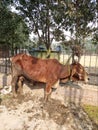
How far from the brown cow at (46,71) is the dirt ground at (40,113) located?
41 cm

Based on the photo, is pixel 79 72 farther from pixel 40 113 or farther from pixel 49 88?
pixel 40 113

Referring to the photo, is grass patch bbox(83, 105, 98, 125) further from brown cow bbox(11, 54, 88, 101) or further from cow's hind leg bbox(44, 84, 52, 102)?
cow's hind leg bbox(44, 84, 52, 102)

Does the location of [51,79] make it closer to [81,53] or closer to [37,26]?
[81,53]

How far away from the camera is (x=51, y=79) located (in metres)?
7.08

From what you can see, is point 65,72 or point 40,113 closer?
point 40,113

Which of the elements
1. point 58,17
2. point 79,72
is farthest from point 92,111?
point 58,17

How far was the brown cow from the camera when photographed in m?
6.98

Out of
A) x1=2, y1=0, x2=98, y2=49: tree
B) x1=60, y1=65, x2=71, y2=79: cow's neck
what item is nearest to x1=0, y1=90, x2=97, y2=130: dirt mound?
x1=60, y1=65, x2=71, y2=79: cow's neck

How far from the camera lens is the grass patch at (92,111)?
6.00 m

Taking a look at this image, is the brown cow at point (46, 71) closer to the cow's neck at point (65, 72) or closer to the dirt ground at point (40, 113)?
the cow's neck at point (65, 72)

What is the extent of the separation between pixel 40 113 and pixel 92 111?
4.70 ft

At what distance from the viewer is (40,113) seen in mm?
6289

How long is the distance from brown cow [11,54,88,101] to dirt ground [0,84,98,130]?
16.1 inches

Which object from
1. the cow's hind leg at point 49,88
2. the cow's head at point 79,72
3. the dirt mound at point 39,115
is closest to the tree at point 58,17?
the cow's head at point 79,72
